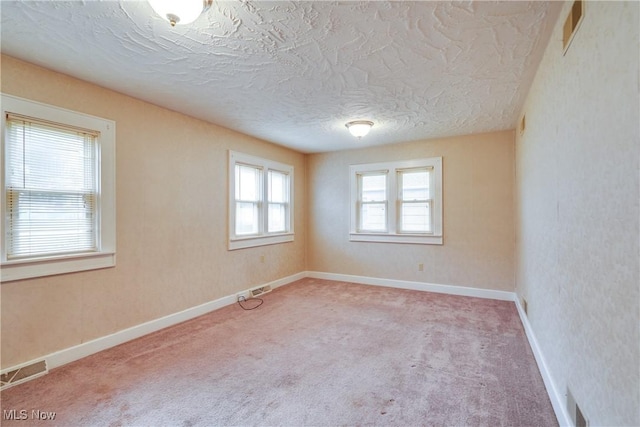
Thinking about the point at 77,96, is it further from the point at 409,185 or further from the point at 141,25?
the point at 409,185

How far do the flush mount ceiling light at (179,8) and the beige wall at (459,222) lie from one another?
4159 millimetres

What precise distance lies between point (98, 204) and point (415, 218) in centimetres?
447

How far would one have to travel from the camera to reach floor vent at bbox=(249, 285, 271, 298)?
4.72 metres

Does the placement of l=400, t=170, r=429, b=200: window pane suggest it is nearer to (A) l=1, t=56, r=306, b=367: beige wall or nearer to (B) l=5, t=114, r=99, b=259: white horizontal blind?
(A) l=1, t=56, r=306, b=367: beige wall

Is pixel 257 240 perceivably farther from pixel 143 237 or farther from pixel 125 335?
pixel 125 335

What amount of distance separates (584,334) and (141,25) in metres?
3.13

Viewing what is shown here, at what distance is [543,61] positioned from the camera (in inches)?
93.0

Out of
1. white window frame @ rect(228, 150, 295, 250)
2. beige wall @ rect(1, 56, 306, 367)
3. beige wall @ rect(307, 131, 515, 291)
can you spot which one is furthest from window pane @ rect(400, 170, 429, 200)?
beige wall @ rect(1, 56, 306, 367)

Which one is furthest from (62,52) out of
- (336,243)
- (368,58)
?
(336,243)

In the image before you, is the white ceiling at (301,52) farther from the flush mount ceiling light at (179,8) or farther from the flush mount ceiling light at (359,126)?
the flush mount ceiling light at (359,126)

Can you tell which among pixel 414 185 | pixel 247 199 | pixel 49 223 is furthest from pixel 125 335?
pixel 414 185

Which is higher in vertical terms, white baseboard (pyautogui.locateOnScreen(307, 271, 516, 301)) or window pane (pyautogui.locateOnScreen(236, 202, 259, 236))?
window pane (pyautogui.locateOnScreen(236, 202, 259, 236))

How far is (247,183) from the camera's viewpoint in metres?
4.85

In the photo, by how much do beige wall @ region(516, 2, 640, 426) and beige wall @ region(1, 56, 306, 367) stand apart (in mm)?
3703
